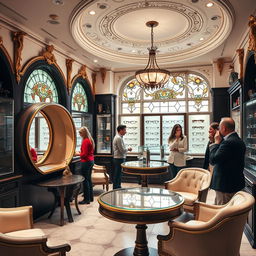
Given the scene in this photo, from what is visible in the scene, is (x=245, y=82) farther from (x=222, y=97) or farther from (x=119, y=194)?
(x=119, y=194)

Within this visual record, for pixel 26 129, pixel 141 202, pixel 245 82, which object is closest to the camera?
pixel 141 202

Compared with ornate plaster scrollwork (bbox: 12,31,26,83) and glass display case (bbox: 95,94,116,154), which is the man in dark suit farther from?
glass display case (bbox: 95,94,116,154)

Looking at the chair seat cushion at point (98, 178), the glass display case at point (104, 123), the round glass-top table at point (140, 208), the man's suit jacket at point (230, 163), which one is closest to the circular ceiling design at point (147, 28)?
the glass display case at point (104, 123)

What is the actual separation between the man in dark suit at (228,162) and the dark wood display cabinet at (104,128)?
4.29m

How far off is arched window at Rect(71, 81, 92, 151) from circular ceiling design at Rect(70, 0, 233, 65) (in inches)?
41.9

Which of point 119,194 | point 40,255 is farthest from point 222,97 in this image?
point 40,255

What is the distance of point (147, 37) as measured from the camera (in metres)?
5.26

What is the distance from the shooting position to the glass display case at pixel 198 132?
6.85 m

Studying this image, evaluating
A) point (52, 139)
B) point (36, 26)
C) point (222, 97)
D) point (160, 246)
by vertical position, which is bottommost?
point (160, 246)

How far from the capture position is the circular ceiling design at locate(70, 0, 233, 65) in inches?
152

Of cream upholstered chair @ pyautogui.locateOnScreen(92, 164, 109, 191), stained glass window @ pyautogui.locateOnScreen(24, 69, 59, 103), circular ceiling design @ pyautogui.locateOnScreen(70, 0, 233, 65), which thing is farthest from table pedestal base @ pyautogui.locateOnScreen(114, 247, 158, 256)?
circular ceiling design @ pyautogui.locateOnScreen(70, 0, 233, 65)

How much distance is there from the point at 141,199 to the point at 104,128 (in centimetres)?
453

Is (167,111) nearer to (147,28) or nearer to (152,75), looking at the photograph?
(152,75)

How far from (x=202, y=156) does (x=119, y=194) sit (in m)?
4.23
